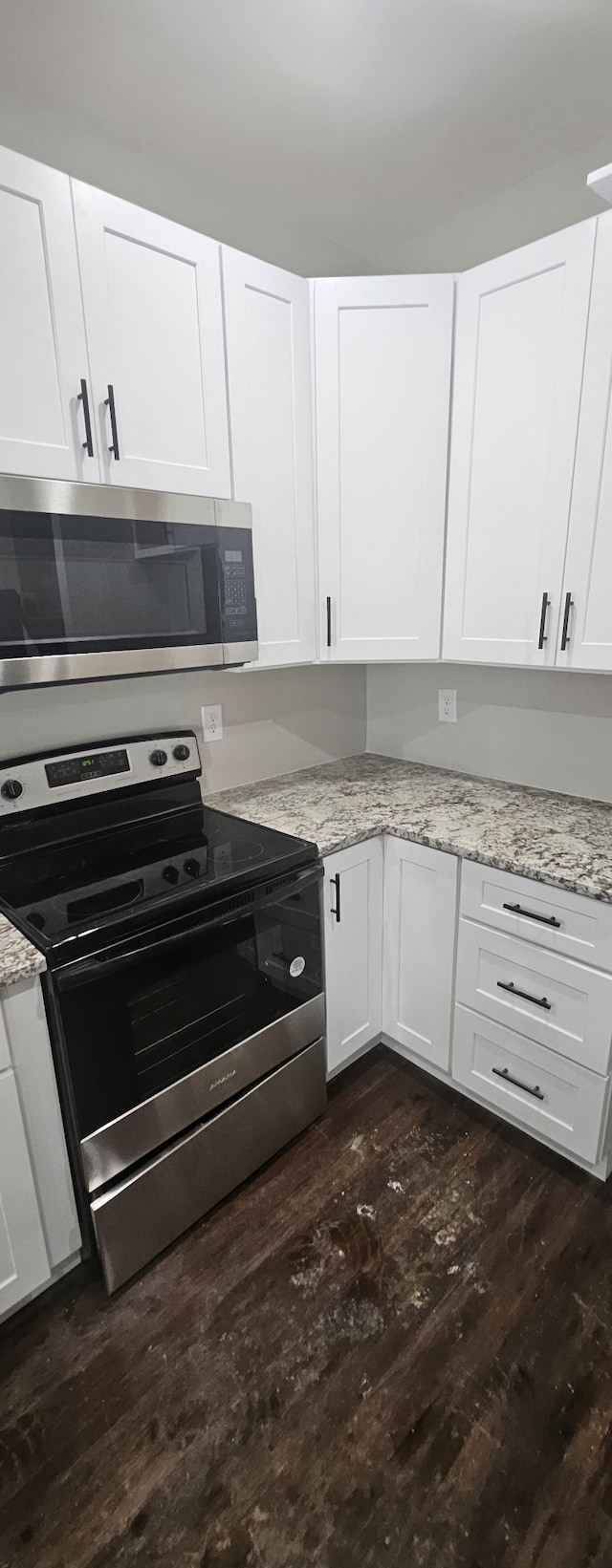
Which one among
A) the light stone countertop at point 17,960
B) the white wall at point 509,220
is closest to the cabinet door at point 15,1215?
the light stone countertop at point 17,960

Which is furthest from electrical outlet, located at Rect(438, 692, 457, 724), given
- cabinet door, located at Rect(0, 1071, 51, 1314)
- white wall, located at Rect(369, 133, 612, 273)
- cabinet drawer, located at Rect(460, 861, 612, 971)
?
cabinet door, located at Rect(0, 1071, 51, 1314)

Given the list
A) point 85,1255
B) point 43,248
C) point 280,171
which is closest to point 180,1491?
point 85,1255

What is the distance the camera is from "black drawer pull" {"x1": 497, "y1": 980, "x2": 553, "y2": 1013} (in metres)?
1.72

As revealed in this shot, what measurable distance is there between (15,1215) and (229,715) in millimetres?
1413

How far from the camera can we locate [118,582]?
57.9 inches

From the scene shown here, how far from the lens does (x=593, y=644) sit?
1.71 meters

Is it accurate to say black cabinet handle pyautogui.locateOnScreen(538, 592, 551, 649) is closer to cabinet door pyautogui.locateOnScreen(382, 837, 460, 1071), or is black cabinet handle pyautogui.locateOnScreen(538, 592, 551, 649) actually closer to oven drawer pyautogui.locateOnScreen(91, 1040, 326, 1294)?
cabinet door pyautogui.locateOnScreen(382, 837, 460, 1071)

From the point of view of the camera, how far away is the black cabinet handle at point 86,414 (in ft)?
4.55

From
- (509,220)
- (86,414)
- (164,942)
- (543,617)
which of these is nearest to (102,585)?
(86,414)

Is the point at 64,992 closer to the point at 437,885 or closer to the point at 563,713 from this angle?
the point at 437,885

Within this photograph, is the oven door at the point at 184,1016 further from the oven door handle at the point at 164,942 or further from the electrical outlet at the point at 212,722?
the electrical outlet at the point at 212,722

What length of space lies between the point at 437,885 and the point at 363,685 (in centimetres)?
105

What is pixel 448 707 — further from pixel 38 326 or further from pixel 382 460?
pixel 38 326

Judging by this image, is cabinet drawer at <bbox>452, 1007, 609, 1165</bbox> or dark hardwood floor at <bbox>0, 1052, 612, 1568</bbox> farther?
cabinet drawer at <bbox>452, 1007, 609, 1165</bbox>
